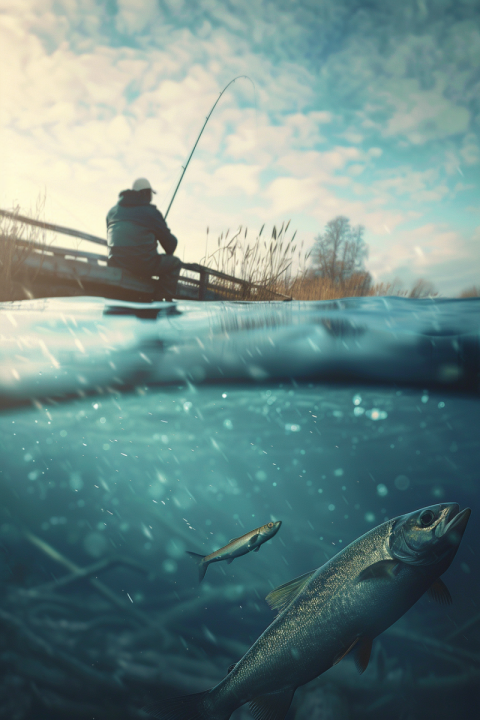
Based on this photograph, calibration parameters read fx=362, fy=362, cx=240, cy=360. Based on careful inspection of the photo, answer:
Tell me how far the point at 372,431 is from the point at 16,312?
538 centimetres

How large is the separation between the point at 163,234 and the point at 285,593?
8871 millimetres

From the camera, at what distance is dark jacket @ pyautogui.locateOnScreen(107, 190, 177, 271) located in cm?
832

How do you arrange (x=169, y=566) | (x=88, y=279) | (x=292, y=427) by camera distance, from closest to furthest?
(x=169, y=566), (x=292, y=427), (x=88, y=279)

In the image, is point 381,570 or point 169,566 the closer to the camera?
point 381,570

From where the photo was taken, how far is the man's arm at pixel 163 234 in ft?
28.2

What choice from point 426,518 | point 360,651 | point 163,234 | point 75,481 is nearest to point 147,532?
point 75,481

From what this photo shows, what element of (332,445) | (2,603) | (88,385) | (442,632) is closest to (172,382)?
(88,385)

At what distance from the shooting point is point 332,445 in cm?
538

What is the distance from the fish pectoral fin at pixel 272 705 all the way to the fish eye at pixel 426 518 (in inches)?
20.9

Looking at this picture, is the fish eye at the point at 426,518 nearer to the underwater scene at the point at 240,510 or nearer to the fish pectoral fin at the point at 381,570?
the underwater scene at the point at 240,510

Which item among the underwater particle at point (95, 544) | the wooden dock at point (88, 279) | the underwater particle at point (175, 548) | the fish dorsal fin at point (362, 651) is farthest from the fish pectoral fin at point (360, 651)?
the wooden dock at point (88, 279)

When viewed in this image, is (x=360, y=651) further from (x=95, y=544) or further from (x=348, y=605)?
(x=95, y=544)

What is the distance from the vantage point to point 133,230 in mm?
8328

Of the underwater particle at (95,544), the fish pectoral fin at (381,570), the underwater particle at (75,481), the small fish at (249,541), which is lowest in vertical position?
the underwater particle at (75,481)
